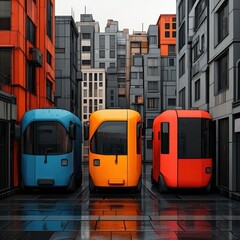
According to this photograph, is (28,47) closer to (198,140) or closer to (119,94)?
(198,140)

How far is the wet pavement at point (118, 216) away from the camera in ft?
32.4

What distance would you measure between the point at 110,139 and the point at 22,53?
601cm

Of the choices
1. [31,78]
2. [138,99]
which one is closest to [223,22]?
[31,78]

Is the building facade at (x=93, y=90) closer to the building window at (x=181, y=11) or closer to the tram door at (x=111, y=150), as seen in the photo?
the building window at (x=181, y=11)

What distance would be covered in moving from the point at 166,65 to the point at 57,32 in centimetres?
2741

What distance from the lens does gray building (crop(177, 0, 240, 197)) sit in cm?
1697

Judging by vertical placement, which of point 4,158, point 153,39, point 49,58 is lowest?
point 4,158

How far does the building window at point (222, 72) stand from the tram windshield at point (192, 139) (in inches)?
79.2

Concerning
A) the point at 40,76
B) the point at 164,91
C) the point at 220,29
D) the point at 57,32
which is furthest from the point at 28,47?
the point at 164,91

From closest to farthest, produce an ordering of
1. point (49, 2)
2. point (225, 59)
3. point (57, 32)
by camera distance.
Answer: point (225, 59) < point (49, 2) < point (57, 32)

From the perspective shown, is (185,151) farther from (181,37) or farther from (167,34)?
(167,34)

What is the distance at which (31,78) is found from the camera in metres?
24.0

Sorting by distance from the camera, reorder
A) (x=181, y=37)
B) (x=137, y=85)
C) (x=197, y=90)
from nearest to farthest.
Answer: (x=197, y=90)
(x=181, y=37)
(x=137, y=85)

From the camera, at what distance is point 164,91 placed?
225ft
